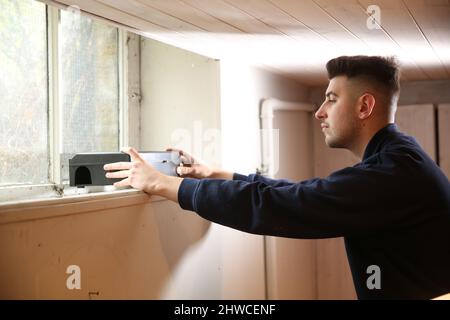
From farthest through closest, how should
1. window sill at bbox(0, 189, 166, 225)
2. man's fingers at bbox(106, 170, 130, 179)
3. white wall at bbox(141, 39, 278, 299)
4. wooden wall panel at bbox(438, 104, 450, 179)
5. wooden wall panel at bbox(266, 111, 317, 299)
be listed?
wooden wall panel at bbox(438, 104, 450, 179) → wooden wall panel at bbox(266, 111, 317, 299) → white wall at bbox(141, 39, 278, 299) → man's fingers at bbox(106, 170, 130, 179) → window sill at bbox(0, 189, 166, 225)

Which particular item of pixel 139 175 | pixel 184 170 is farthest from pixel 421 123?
pixel 139 175

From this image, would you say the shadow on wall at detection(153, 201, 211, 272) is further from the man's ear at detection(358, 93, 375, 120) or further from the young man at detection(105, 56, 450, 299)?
the man's ear at detection(358, 93, 375, 120)

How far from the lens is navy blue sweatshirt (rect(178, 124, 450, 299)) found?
1349 millimetres

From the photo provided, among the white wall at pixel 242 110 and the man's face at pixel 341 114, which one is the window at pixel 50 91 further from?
the man's face at pixel 341 114

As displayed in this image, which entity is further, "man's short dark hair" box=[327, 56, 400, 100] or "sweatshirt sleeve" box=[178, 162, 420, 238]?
"man's short dark hair" box=[327, 56, 400, 100]

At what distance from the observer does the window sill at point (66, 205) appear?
118cm

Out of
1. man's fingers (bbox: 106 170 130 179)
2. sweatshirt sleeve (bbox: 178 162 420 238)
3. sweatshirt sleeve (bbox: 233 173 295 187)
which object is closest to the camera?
sweatshirt sleeve (bbox: 178 162 420 238)

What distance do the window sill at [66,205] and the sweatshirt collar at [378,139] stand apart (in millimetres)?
715

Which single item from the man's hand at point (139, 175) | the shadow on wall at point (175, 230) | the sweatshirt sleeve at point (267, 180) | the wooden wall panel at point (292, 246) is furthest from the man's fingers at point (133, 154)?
the wooden wall panel at point (292, 246)

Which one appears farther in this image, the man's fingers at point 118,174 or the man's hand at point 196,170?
the man's hand at point 196,170

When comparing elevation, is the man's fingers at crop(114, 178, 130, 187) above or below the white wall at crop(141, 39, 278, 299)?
below

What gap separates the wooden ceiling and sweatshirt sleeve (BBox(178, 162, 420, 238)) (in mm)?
478

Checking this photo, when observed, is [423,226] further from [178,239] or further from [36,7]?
[36,7]

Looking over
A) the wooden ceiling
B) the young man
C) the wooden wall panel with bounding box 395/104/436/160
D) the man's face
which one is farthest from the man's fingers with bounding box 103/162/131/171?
the wooden wall panel with bounding box 395/104/436/160
